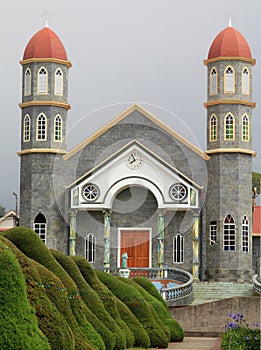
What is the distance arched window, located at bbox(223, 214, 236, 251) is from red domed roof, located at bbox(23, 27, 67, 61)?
11.0 m

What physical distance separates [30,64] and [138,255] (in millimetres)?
10462

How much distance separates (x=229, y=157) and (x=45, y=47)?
10184mm

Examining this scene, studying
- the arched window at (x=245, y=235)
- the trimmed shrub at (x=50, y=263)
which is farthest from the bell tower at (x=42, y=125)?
the trimmed shrub at (x=50, y=263)

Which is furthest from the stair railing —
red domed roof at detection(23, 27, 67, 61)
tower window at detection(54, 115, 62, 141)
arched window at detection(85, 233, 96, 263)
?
red domed roof at detection(23, 27, 67, 61)

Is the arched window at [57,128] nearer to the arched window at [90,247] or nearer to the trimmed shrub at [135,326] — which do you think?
the arched window at [90,247]

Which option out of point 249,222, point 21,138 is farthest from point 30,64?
point 249,222

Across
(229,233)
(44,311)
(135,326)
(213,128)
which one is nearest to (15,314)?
(44,311)

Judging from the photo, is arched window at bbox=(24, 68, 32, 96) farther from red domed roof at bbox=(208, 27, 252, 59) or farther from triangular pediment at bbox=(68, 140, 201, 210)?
red domed roof at bbox=(208, 27, 252, 59)

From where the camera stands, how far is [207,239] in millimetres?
42875

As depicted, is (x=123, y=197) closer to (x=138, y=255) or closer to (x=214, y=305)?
(x=138, y=255)

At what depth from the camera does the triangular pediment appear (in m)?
41.8

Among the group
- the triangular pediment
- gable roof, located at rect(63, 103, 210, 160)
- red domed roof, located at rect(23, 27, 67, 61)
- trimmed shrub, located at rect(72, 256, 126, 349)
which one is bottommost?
trimmed shrub, located at rect(72, 256, 126, 349)

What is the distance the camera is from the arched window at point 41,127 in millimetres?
44125

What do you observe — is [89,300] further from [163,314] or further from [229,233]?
[229,233]
